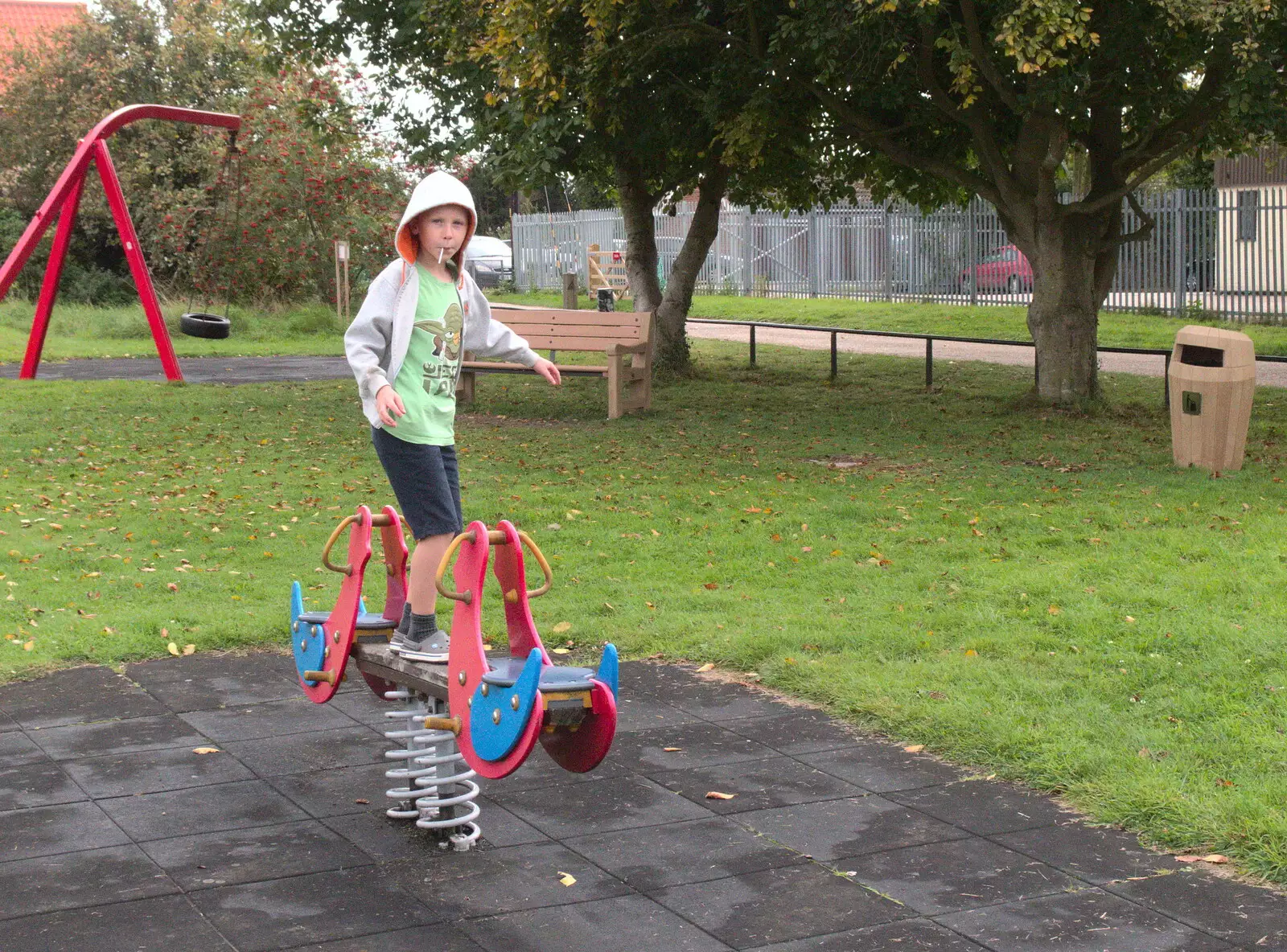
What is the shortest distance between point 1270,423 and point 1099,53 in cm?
382

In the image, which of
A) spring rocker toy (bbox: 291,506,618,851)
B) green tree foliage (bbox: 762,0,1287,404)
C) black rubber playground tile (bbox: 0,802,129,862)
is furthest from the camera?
green tree foliage (bbox: 762,0,1287,404)

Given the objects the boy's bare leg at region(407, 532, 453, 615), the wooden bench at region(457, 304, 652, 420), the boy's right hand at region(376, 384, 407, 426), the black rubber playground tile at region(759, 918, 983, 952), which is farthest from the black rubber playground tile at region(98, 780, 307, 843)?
the wooden bench at region(457, 304, 652, 420)

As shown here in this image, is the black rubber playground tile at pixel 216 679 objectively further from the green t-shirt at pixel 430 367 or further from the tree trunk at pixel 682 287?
the tree trunk at pixel 682 287

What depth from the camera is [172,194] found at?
28562mm

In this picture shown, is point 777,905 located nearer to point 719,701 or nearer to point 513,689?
point 513,689

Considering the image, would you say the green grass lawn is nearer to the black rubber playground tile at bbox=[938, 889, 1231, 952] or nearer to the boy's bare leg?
the black rubber playground tile at bbox=[938, 889, 1231, 952]

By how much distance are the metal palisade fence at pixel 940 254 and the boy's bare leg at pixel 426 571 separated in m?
15.1

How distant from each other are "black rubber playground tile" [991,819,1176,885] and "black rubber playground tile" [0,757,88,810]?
9.64ft

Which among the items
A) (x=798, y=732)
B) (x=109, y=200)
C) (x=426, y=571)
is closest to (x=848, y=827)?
(x=798, y=732)

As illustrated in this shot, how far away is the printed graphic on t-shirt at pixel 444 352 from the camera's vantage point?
4.60m

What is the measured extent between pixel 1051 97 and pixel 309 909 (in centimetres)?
1029

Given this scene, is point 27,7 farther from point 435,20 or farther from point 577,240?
point 435,20

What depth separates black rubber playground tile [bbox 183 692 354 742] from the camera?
A: 5.52 meters

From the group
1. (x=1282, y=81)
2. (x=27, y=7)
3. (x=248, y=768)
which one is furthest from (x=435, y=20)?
(x=27, y=7)
